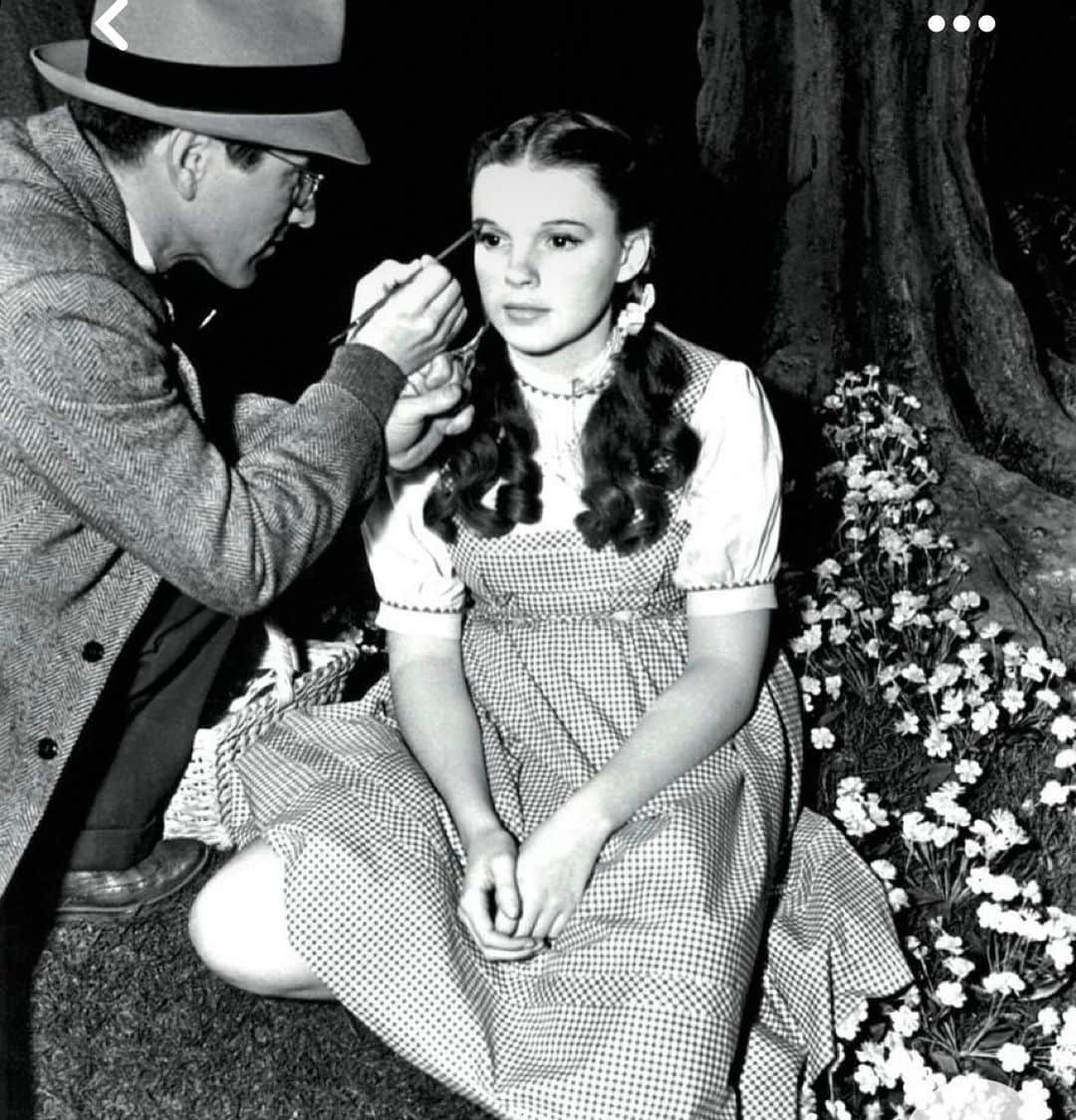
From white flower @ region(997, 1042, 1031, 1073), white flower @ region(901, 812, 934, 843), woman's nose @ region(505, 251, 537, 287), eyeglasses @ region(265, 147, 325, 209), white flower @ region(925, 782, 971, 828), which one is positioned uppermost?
eyeglasses @ region(265, 147, 325, 209)

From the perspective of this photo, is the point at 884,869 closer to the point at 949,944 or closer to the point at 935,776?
the point at 949,944

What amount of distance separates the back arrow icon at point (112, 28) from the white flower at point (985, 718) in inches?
95.9

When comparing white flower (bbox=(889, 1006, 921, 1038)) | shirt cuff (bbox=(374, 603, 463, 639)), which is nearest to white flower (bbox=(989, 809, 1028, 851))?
white flower (bbox=(889, 1006, 921, 1038))

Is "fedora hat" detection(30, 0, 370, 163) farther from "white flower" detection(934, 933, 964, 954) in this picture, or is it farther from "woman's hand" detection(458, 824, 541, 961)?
"white flower" detection(934, 933, 964, 954)

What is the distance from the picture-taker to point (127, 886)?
132 inches

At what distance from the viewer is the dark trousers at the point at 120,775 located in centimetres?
311

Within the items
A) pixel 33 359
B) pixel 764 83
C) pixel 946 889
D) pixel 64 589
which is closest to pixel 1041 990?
pixel 946 889

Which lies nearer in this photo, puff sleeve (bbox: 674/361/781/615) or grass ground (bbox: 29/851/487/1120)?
puff sleeve (bbox: 674/361/781/615)

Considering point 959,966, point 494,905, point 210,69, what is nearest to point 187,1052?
point 494,905

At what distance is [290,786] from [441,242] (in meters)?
3.80

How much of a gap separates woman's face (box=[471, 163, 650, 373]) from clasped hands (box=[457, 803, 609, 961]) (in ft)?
3.07

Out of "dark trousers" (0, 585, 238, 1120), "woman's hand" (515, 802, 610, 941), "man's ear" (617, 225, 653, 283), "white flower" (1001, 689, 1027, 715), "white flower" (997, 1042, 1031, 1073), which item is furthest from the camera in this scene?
"white flower" (1001, 689, 1027, 715)

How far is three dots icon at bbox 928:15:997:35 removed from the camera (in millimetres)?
4898

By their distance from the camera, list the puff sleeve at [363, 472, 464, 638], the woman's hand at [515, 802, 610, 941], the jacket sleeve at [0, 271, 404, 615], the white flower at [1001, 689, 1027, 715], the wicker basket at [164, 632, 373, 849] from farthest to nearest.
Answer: the white flower at [1001, 689, 1027, 715]
the wicker basket at [164, 632, 373, 849]
the puff sleeve at [363, 472, 464, 638]
the woman's hand at [515, 802, 610, 941]
the jacket sleeve at [0, 271, 404, 615]
